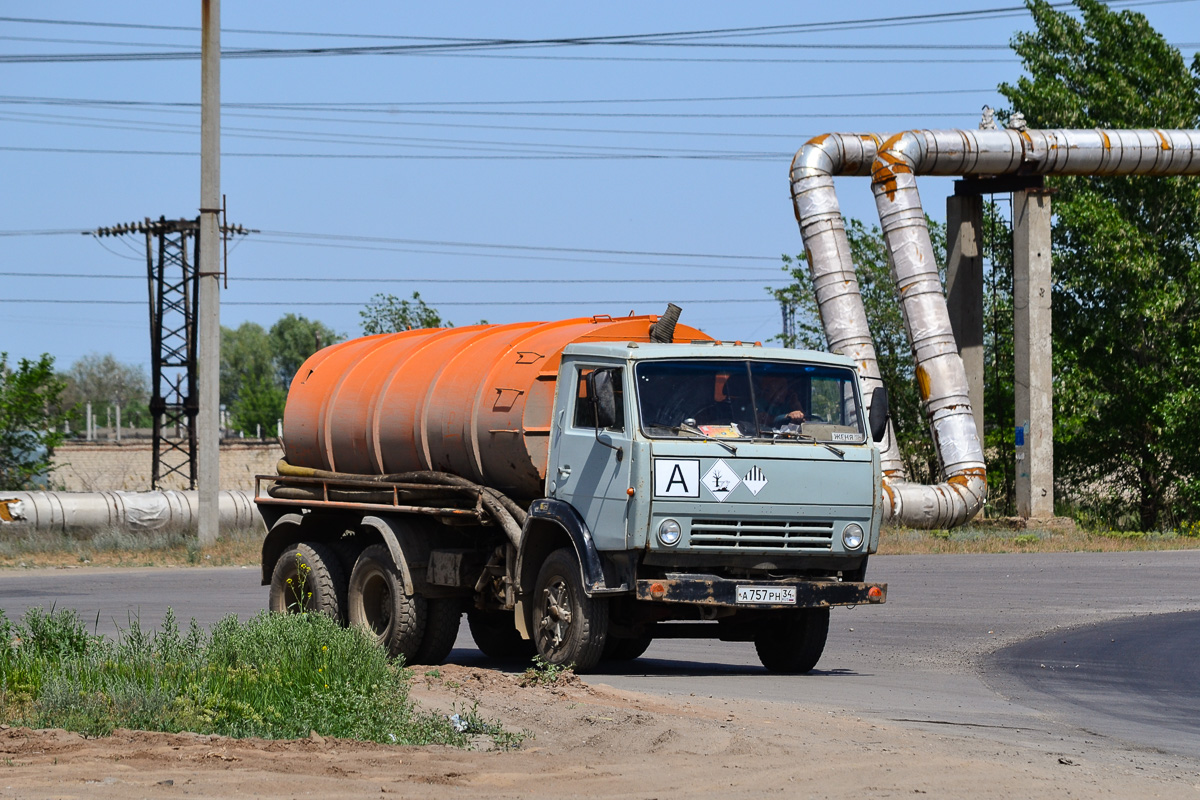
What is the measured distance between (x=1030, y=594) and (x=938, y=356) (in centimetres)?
1091

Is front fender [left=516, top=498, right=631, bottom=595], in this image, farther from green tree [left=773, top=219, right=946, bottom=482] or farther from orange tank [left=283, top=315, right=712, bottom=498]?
green tree [left=773, top=219, right=946, bottom=482]

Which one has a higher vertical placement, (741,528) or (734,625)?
(741,528)

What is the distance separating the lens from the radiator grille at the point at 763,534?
37.7 feet

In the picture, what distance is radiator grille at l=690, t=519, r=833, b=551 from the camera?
11.5 m

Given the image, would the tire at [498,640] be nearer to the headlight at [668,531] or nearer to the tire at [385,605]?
the tire at [385,605]

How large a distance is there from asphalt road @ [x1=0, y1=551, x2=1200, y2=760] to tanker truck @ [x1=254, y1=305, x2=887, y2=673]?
0.69 m

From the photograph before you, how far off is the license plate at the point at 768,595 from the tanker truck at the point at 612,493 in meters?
0.01

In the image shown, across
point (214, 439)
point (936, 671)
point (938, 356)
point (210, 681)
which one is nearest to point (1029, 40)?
point (938, 356)

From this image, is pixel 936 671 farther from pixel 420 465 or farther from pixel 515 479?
pixel 420 465

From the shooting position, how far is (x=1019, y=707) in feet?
35.0

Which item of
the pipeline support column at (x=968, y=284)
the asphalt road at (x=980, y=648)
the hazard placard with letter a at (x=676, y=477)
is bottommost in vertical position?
the asphalt road at (x=980, y=648)

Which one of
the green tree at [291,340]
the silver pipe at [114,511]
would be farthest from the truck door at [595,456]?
the green tree at [291,340]

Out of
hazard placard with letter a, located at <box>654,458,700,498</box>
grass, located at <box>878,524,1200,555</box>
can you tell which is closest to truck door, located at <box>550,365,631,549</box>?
hazard placard with letter a, located at <box>654,458,700,498</box>

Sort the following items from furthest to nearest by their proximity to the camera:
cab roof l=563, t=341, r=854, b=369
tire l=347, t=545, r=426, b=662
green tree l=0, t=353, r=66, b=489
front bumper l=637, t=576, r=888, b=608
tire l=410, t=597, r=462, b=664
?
green tree l=0, t=353, r=66, b=489, tire l=410, t=597, r=462, b=664, tire l=347, t=545, r=426, b=662, cab roof l=563, t=341, r=854, b=369, front bumper l=637, t=576, r=888, b=608
